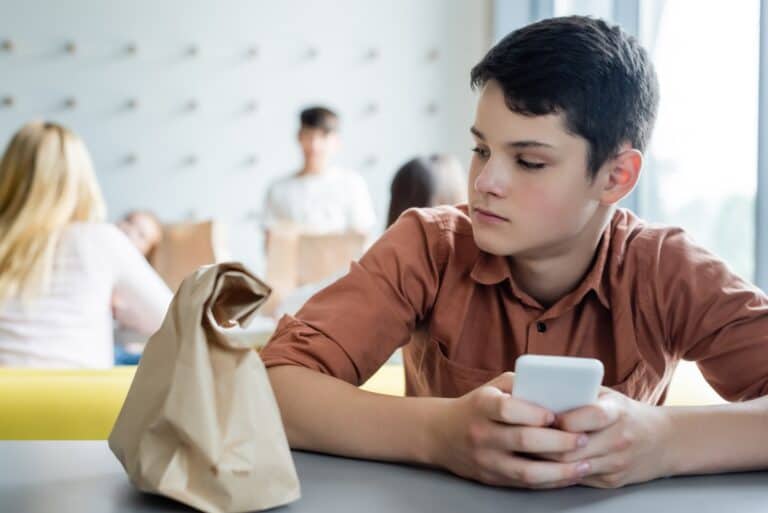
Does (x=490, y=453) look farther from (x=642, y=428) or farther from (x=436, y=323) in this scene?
(x=436, y=323)

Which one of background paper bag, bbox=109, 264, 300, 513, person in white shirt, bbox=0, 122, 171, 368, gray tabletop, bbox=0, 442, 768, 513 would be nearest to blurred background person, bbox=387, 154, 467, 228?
person in white shirt, bbox=0, 122, 171, 368

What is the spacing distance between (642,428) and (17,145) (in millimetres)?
2123

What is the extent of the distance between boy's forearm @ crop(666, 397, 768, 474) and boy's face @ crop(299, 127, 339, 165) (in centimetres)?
443

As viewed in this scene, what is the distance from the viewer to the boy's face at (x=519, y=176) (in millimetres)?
1223

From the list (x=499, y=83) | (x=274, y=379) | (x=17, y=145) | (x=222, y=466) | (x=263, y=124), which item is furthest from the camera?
(x=263, y=124)

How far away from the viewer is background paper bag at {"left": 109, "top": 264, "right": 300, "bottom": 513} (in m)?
0.81

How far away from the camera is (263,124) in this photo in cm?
637

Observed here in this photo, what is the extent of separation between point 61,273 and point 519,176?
1.57m

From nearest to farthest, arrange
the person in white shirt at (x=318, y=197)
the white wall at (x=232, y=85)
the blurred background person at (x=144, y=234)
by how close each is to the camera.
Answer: the blurred background person at (x=144, y=234)
the person in white shirt at (x=318, y=197)
the white wall at (x=232, y=85)

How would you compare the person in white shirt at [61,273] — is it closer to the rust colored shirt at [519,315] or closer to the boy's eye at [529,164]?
the rust colored shirt at [519,315]

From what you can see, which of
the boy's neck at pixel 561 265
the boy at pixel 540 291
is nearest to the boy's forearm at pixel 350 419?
the boy at pixel 540 291

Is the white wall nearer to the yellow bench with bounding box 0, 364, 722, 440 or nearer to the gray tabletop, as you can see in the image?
the yellow bench with bounding box 0, 364, 722, 440

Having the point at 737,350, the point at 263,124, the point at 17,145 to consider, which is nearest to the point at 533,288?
the point at 737,350

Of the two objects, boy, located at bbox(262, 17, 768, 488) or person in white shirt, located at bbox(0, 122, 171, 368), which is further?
person in white shirt, located at bbox(0, 122, 171, 368)
